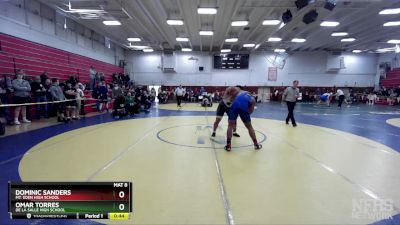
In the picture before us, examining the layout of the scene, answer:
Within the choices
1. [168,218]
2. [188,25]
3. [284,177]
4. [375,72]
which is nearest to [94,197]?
[168,218]

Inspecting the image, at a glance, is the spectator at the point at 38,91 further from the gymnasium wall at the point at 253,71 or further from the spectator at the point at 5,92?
the gymnasium wall at the point at 253,71

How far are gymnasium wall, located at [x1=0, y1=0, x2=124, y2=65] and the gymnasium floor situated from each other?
20.9ft

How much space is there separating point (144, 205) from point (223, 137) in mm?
4247

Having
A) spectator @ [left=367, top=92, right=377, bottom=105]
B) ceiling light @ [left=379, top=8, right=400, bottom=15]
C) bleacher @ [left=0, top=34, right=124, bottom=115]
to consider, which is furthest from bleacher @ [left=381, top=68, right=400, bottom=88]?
bleacher @ [left=0, top=34, right=124, bottom=115]

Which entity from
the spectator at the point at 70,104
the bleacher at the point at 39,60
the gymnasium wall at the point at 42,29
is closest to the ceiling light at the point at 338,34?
the bleacher at the point at 39,60

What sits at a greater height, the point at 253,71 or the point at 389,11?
the point at 389,11

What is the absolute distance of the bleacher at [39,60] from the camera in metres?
10.0

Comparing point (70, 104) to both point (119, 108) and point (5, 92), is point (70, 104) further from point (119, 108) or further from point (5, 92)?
point (5, 92)

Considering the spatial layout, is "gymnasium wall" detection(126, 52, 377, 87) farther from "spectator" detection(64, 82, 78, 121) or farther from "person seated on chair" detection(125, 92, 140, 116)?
"spectator" detection(64, 82, 78, 121)

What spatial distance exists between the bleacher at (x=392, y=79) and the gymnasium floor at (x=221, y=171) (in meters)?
23.2

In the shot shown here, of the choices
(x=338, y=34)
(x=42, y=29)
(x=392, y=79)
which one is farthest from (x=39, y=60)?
(x=392, y=79)

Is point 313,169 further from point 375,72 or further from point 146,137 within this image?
point 375,72
